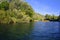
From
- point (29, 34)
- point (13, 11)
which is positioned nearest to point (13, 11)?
point (13, 11)

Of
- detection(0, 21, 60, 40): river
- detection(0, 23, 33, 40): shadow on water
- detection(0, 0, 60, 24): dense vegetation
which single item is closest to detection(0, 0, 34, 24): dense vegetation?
detection(0, 0, 60, 24): dense vegetation

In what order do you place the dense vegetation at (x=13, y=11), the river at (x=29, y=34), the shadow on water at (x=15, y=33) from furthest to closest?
Result: the dense vegetation at (x=13, y=11), the shadow on water at (x=15, y=33), the river at (x=29, y=34)

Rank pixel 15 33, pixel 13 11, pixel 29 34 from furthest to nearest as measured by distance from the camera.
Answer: pixel 13 11 → pixel 15 33 → pixel 29 34

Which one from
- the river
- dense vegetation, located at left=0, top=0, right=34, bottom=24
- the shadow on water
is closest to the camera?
the river

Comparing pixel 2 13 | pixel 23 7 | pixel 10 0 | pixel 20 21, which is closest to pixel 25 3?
pixel 23 7

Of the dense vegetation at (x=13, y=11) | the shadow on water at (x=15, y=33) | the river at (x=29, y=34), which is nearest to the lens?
the river at (x=29, y=34)

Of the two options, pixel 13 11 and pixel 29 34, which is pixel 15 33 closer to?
pixel 29 34

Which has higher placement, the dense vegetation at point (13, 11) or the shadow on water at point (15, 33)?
the dense vegetation at point (13, 11)

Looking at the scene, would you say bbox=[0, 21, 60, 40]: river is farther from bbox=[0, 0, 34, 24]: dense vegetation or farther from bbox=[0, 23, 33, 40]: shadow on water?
bbox=[0, 0, 34, 24]: dense vegetation

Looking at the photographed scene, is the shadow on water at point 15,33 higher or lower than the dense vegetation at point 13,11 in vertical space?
lower

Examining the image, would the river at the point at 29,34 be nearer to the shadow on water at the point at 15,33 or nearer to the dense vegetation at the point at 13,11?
the shadow on water at the point at 15,33

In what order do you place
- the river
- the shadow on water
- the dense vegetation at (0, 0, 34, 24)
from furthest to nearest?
the dense vegetation at (0, 0, 34, 24) → the shadow on water → the river

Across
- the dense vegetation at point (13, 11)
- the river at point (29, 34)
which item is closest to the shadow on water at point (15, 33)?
the river at point (29, 34)

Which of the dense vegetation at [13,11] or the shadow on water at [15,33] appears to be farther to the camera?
the dense vegetation at [13,11]
